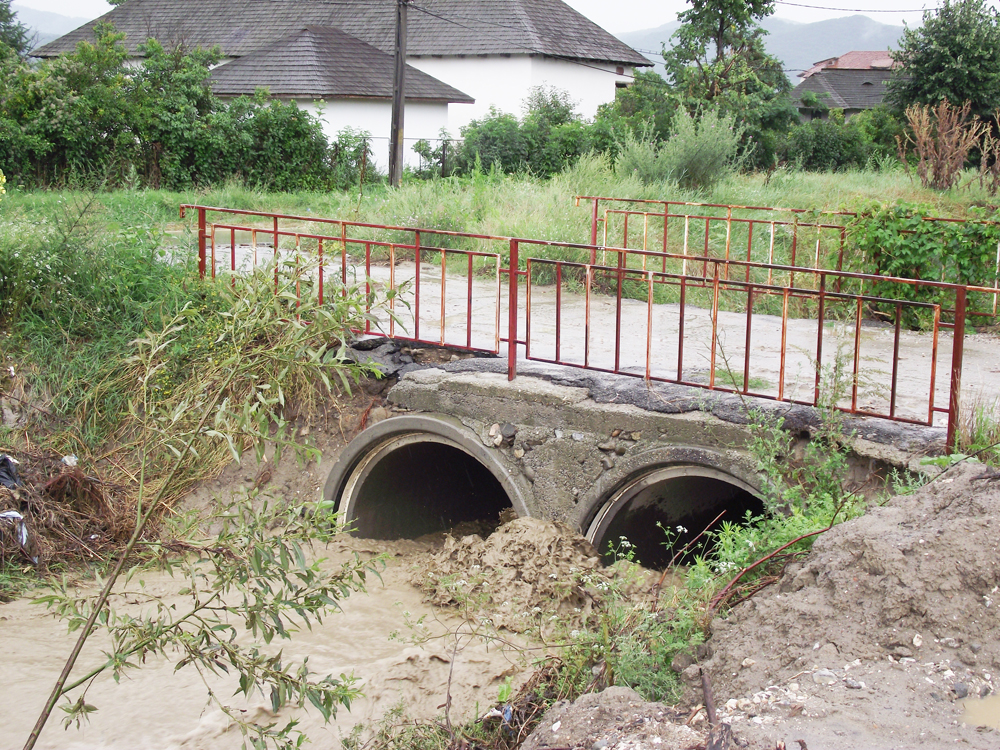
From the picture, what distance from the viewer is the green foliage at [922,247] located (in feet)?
27.3

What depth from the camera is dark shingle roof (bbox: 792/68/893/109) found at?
5494cm

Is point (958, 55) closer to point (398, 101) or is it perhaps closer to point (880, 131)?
point (880, 131)

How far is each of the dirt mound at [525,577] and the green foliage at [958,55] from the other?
20973mm

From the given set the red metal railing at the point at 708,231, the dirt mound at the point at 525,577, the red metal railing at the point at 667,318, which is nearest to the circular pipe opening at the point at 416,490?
the dirt mound at the point at 525,577

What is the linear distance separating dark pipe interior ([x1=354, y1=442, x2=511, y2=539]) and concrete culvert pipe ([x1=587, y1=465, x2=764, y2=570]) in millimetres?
1871

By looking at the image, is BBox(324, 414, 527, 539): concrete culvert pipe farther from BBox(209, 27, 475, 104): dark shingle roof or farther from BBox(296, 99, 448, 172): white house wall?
BBox(209, 27, 475, 104): dark shingle roof

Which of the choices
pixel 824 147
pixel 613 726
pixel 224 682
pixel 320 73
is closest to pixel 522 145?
pixel 320 73

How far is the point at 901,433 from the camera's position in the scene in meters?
5.24

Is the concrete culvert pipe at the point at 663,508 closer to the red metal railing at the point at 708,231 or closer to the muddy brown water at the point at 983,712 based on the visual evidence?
the muddy brown water at the point at 983,712

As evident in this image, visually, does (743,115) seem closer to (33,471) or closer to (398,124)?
(398,124)

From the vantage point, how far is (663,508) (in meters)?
6.94

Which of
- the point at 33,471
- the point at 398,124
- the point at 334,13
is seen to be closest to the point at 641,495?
the point at 33,471

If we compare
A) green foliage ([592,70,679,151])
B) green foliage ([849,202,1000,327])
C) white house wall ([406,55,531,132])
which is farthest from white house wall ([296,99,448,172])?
green foliage ([849,202,1000,327])

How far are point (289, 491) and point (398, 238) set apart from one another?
18.5ft
